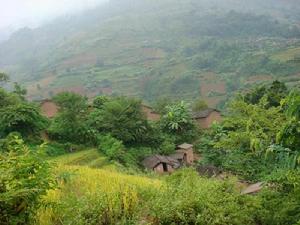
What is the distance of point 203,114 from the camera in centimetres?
5259

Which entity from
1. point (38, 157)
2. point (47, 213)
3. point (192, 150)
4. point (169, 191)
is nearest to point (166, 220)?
point (169, 191)

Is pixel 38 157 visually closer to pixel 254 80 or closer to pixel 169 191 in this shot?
pixel 169 191

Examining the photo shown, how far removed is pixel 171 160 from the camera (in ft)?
123

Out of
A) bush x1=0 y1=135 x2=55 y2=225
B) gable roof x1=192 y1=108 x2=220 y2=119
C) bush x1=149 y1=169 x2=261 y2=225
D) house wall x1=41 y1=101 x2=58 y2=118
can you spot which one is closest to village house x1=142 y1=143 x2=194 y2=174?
gable roof x1=192 y1=108 x2=220 y2=119

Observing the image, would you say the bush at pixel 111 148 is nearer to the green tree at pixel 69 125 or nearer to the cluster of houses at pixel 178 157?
the green tree at pixel 69 125

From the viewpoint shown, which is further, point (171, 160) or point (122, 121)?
point (122, 121)

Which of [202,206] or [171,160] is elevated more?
[202,206]

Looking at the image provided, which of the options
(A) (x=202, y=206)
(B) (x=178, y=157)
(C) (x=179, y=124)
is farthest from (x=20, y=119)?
(A) (x=202, y=206)

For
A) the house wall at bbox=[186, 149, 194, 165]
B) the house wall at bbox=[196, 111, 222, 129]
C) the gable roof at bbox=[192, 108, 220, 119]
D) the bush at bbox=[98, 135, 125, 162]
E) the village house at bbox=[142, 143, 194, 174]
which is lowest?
the house wall at bbox=[196, 111, 222, 129]

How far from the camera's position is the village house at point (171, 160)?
1383 inches

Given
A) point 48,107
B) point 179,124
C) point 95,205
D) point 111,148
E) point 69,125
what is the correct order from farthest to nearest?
1. point 48,107
2. point 179,124
3. point 69,125
4. point 111,148
5. point 95,205

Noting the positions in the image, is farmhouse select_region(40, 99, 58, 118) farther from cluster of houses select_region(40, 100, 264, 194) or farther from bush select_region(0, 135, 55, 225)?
bush select_region(0, 135, 55, 225)

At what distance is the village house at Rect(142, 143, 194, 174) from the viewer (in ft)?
115

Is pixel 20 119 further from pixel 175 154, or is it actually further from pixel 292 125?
pixel 292 125
